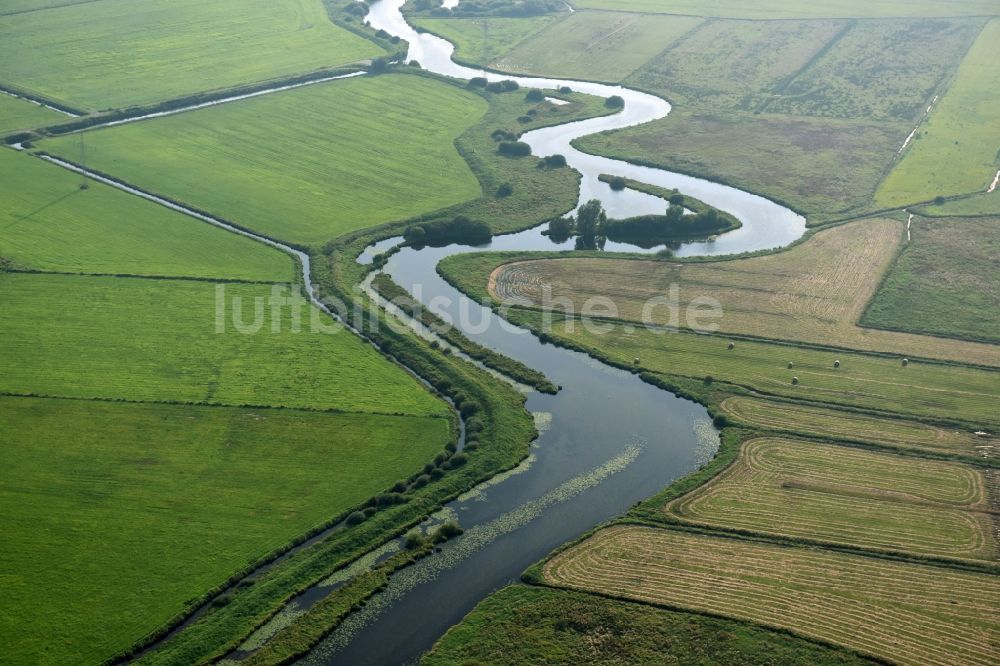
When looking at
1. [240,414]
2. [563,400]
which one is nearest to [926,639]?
[563,400]

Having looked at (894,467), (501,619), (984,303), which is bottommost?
(501,619)

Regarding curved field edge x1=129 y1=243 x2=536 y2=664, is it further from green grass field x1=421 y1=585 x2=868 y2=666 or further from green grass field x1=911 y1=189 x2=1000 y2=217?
green grass field x1=911 y1=189 x2=1000 y2=217

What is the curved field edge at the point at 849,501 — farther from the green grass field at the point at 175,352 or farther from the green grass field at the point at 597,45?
the green grass field at the point at 597,45

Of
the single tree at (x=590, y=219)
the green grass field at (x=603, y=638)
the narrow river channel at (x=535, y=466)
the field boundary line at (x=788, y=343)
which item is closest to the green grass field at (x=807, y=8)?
the narrow river channel at (x=535, y=466)

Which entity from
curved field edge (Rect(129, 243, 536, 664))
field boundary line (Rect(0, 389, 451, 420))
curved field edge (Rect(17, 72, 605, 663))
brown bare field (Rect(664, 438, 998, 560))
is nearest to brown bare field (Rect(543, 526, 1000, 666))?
brown bare field (Rect(664, 438, 998, 560))

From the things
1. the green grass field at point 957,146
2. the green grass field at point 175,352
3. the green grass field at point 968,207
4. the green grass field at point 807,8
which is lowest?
the green grass field at point 175,352

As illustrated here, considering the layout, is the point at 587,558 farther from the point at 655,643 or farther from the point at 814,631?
the point at 814,631

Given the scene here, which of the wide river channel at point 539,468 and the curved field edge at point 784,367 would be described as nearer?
the wide river channel at point 539,468
